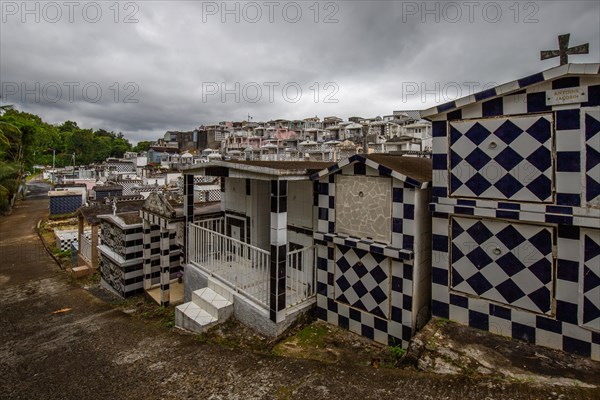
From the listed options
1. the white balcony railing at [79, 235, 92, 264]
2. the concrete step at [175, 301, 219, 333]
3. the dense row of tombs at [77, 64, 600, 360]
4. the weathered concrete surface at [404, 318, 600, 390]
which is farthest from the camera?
the white balcony railing at [79, 235, 92, 264]

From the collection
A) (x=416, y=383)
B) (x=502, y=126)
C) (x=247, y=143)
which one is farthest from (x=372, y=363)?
(x=247, y=143)

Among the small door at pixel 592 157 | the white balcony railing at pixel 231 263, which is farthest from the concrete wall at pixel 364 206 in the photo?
the small door at pixel 592 157

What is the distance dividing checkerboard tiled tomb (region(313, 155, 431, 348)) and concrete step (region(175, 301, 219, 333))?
7.20 ft

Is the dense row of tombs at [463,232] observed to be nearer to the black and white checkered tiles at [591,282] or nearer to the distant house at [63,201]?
the black and white checkered tiles at [591,282]

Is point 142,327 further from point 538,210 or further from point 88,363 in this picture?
point 538,210

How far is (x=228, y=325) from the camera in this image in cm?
627

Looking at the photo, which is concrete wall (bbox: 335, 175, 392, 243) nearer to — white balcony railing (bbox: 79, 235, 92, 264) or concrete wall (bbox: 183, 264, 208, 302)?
concrete wall (bbox: 183, 264, 208, 302)

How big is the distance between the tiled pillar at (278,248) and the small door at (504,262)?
8.74ft

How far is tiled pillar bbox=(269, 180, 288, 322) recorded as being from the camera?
5500 mm

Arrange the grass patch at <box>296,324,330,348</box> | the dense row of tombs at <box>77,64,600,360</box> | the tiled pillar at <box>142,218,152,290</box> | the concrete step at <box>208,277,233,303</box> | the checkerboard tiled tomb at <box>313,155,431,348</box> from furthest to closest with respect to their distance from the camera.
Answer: the tiled pillar at <box>142,218,152,290</box> < the concrete step at <box>208,277,233,303</box> < the grass patch at <box>296,324,330,348</box> < the checkerboard tiled tomb at <box>313,155,431,348</box> < the dense row of tombs at <box>77,64,600,360</box>

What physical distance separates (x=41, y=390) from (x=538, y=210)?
289 inches

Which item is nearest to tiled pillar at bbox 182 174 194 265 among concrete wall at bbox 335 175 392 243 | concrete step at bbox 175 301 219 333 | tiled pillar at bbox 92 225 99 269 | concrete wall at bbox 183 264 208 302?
concrete wall at bbox 183 264 208 302

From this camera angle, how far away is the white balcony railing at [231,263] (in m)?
6.38

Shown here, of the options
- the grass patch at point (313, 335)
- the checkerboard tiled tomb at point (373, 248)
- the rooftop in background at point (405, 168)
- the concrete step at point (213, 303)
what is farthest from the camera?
the concrete step at point (213, 303)
